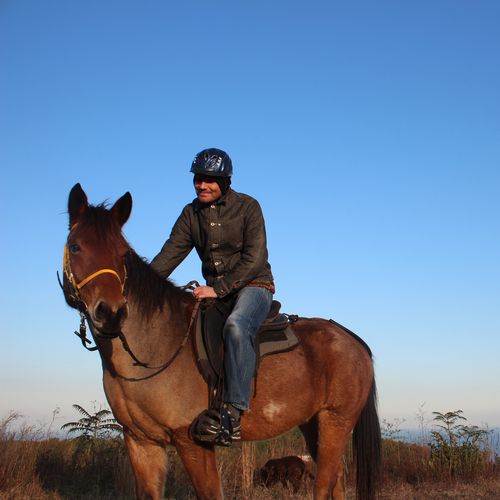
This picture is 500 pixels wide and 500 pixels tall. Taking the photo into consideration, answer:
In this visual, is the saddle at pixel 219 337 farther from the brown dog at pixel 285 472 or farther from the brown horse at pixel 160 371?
the brown dog at pixel 285 472

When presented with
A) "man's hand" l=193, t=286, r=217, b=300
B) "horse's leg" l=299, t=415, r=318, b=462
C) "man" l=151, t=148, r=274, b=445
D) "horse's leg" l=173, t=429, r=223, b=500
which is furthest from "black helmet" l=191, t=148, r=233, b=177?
"horse's leg" l=299, t=415, r=318, b=462

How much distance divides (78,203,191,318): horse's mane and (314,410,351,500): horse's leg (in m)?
2.00

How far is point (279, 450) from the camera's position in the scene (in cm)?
1221

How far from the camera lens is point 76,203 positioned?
16.8 ft

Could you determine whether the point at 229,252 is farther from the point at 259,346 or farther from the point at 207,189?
the point at 259,346

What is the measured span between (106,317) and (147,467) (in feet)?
4.91

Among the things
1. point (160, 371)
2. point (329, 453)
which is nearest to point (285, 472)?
point (329, 453)

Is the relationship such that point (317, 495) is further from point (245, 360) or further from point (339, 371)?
point (245, 360)

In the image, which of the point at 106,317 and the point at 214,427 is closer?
the point at 106,317

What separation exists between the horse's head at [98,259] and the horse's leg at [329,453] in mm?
2701

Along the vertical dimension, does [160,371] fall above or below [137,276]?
below

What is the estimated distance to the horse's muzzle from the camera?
4.62 meters

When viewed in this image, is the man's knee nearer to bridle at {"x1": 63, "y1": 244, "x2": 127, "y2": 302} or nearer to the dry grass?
bridle at {"x1": 63, "y1": 244, "x2": 127, "y2": 302}

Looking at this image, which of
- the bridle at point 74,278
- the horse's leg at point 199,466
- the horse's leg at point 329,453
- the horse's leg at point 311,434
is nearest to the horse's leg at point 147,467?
the horse's leg at point 199,466
